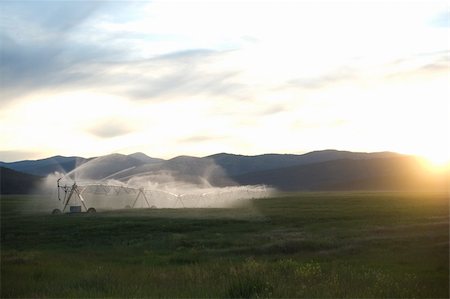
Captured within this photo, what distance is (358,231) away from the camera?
37.9 metres

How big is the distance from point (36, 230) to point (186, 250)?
20.2m

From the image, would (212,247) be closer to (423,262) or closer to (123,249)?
(123,249)

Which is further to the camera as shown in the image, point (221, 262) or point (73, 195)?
point (73, 195)

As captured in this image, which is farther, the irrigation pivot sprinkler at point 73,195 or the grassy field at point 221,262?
the irrigation pivot sprinkler at point 73,195

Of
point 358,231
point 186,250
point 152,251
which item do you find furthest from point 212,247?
point 358,231

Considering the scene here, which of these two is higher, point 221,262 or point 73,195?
point 73,195

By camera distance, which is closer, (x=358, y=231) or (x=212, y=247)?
(x=212, y=247)

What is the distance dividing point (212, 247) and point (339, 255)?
9.00 meters

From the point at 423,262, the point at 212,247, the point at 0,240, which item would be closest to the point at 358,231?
the point at 212,247

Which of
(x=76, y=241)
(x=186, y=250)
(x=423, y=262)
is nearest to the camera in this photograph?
(x=423, y=262)

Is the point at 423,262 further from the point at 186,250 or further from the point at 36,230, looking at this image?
the point at 36,230

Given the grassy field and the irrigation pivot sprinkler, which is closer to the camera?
the grassy field

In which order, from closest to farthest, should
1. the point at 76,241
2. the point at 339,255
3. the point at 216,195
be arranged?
the point at 339,255 < the point at 76,241 < the point at 216,195

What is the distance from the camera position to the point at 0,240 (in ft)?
123
